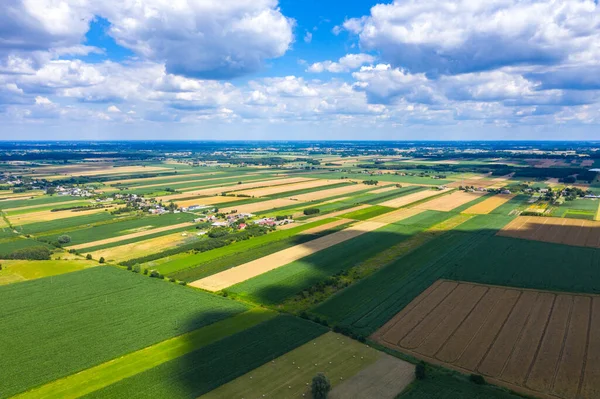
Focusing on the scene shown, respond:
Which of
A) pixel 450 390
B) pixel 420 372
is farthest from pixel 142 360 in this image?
pixel 450 390

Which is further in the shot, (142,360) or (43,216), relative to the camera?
(43,216)

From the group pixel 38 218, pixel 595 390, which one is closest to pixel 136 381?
pixel 595 390

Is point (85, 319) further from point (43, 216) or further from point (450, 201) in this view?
point (450, 201)

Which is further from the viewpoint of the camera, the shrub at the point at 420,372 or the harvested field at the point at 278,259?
the harvested field at the point at 278,259

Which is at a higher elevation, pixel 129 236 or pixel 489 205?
pixel 489 205

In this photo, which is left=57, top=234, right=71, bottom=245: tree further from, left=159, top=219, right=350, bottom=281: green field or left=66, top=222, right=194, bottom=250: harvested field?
left=159, top=219, right=350, bottom=281: green field

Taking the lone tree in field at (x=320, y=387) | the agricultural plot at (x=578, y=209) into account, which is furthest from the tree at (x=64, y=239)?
the agricultural plot at (x=578, y=209)

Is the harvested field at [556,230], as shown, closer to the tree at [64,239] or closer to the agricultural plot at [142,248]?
the agricultural plot at [142,248]
